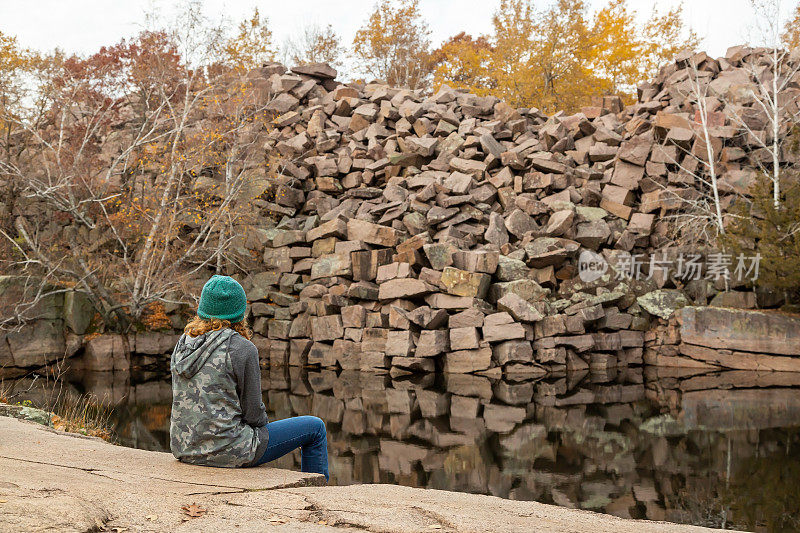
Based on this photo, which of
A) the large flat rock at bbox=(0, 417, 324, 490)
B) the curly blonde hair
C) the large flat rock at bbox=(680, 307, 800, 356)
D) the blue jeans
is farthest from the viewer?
the large flat rock at bbox=(680, 307, 800, 356)

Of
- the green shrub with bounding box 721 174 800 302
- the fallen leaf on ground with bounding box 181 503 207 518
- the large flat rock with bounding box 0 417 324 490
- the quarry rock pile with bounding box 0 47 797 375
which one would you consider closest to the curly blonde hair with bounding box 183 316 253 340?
the large flat rock with bounding box 0 417 324 490

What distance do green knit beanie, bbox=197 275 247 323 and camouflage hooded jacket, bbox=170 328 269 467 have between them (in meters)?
0.14

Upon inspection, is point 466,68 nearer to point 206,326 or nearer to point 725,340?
point 725,340

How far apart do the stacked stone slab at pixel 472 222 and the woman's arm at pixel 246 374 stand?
1211cm

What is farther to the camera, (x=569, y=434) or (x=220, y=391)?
(x=569, y=434)

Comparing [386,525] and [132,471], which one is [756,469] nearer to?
[386,525]

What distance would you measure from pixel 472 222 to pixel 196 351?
15.8 meters

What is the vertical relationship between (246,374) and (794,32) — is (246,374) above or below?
below

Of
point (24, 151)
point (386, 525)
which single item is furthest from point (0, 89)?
point (386, 525)

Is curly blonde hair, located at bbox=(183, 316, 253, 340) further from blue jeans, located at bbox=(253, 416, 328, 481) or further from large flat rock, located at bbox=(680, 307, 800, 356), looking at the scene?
large flat rock, located at bbox=(680, 307, 800, 356)

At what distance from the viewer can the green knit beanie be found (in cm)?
476

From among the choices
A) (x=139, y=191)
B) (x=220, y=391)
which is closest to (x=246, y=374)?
(x=220, y=391)

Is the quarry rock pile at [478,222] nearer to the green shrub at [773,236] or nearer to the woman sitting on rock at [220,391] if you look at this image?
the green shrub at [773,236]

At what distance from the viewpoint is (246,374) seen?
4641 mm
